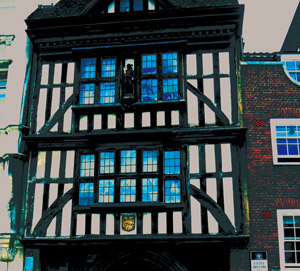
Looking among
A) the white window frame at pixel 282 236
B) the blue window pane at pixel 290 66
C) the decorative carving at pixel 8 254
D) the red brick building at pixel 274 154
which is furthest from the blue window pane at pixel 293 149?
the decorative carving at pixel 8 254

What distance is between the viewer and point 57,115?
47.2 ft

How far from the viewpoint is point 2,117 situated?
1479 centimetres

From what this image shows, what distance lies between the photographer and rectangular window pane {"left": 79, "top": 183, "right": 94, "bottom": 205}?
13.4m

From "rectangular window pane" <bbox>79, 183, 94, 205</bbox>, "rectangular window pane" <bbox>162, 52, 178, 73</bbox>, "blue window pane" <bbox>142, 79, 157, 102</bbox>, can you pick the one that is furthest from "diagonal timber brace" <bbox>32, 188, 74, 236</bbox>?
"rectangular window pane" <bbox>162, 52, 178, 73</bbox>

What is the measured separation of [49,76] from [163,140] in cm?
471

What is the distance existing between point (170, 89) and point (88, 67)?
2983 mm

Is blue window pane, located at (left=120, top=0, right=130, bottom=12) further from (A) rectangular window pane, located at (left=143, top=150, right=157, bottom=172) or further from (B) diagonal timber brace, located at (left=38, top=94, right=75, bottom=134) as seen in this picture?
(A) rectangular window pane, located at (left=143, top=150, right=157, bottom=172)

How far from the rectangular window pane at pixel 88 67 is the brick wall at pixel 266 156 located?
16.5ft

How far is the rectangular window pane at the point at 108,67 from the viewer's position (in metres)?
14.5

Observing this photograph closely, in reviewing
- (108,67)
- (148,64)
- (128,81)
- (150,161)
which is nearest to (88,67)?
(108,67)


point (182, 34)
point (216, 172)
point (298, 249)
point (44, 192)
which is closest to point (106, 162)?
point (44, 192)

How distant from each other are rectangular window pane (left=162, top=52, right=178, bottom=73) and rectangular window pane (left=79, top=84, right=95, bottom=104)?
253 centimetres

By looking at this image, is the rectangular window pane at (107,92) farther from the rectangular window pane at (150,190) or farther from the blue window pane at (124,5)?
the rectangular window pane at (150,190)

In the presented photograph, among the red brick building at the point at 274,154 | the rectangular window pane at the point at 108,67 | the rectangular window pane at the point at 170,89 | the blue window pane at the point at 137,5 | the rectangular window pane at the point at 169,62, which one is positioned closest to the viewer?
the red brick building at the point at 274,154
